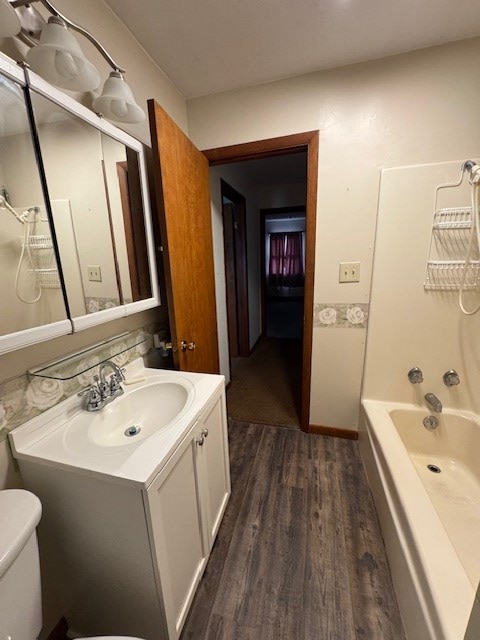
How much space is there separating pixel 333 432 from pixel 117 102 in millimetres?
2240

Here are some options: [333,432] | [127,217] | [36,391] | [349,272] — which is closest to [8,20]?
[127,217]

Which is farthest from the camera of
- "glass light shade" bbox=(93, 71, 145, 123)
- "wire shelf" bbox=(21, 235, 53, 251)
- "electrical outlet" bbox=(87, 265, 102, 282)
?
"electrical outlet" bbox=(87, 265, 102, 282)

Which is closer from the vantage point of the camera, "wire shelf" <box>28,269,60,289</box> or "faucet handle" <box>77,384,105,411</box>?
"wire shelf" <box>28,269,60,289</box>

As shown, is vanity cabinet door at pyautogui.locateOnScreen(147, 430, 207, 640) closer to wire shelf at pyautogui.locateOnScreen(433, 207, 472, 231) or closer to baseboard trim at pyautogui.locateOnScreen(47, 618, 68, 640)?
baseboard trim at pyautogui.locateOnScreen(47, 618, 68, 640)

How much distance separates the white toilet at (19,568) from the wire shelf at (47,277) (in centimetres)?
61

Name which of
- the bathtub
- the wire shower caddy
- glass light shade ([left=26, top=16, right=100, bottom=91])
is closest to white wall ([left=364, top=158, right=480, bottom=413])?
the wire shower caddy

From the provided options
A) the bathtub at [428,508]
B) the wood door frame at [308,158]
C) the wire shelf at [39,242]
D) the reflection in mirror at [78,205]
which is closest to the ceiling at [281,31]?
the wood door frame at [308,158]

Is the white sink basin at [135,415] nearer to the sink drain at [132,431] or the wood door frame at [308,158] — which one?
the sink drain at [132,431]

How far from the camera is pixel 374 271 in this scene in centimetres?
161

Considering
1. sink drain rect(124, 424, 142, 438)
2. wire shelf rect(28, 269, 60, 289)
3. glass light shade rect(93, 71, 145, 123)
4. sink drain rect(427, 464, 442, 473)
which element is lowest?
sink drain rect(427, 464, 442, 473)

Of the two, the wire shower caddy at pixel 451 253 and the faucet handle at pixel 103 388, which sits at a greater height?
the wire shower caddy at pixel 451 253

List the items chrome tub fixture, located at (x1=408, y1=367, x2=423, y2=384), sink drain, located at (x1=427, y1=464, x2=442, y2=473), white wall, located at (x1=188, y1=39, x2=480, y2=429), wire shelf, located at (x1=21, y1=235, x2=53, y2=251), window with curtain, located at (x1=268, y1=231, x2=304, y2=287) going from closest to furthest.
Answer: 1. wire shelf, located at (x1=21, y1=235, x2=53, y2=251)
2. white wall, located at (x1=188, y1=39, x2=480, y2=429)
3. sink drain, located at (x1=427, y1=464, x2=442, y2=473)
4. chrome tub fixture, located at (x1=408, y1=367, x2=423, y2=384)
5. window with curtain, located at (x1=268, y1=231, x2=304, y2=287)

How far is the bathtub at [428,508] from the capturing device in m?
0.80

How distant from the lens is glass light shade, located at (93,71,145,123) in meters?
0.96
